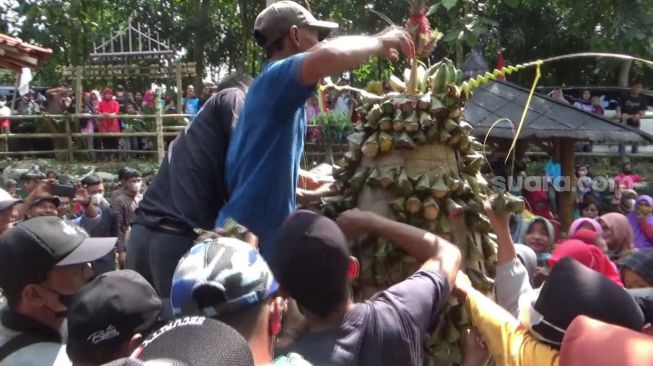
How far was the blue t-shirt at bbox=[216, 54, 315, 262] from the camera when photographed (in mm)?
2527

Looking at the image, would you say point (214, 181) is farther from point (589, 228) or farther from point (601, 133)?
point (601, 133)

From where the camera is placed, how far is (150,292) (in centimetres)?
233

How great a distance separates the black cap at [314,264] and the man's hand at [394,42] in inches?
22.8

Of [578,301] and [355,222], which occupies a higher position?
[355,222]

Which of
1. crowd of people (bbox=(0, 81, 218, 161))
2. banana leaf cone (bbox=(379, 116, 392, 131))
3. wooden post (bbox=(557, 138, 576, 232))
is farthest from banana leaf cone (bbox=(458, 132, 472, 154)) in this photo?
crowd of people (bbox=(0, 81, 218, 161))

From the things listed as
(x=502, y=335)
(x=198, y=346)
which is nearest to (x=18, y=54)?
(x=502, y=335)

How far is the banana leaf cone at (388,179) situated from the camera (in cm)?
248

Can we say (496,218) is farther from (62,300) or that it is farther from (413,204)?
(62,300)

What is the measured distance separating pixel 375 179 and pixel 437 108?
283mm

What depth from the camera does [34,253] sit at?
8.21ft

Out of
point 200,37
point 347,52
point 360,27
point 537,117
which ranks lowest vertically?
point 537,117

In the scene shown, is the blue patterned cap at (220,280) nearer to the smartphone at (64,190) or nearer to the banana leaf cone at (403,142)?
the banana leaf cone at (403,142)

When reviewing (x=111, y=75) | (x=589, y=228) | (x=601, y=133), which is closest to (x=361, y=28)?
(x=111, y=75)

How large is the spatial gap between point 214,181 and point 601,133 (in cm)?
701
